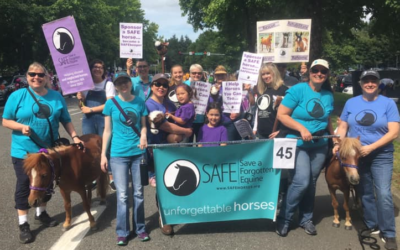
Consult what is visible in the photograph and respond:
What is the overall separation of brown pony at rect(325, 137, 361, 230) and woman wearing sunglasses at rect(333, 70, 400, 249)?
109 mm

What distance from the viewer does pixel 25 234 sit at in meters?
4.24

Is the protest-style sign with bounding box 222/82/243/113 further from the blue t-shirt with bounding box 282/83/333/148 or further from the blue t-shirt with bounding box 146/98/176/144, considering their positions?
the blue t-shirt with bounding box 282/83/333/148

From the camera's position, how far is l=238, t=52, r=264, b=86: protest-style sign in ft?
21.1

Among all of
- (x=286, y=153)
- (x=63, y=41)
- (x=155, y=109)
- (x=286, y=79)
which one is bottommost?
(x=286, y=153)

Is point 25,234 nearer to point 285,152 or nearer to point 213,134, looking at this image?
point 213,134

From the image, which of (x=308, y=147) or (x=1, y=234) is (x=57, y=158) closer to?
(x=1, y=234)

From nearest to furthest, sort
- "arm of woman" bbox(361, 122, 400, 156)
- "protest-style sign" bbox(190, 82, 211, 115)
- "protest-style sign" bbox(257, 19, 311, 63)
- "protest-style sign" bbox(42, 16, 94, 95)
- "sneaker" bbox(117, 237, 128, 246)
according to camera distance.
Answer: "arm of woman" bbox(361, 122, 400, 156), "sneaker" bbox(117, 237, 128, 246), "protest-style sign" bbox(42, 16, 94, 95), "protest-style sign" bbox(190, 82, 211, 115), "protest-style sign" bbox(257, 19, 311, 63)

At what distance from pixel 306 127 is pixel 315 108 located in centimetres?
24

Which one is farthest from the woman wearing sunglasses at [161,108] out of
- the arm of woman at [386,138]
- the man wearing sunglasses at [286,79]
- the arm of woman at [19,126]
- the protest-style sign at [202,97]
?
the man wearing sunglasses at [286,79]

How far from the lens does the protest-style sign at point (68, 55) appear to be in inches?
204

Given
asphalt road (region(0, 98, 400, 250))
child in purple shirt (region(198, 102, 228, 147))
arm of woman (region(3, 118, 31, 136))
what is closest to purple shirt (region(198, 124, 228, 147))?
child in purple shirt (region(198, 102, 228, 147))

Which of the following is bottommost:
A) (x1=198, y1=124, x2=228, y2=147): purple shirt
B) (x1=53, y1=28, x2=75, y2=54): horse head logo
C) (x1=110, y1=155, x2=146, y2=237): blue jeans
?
(x1=110, y1=155, x2=146, y2=237): blue jeans

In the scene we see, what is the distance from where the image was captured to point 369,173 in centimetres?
418

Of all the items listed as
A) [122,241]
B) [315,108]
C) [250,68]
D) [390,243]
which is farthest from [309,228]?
[250,68]
